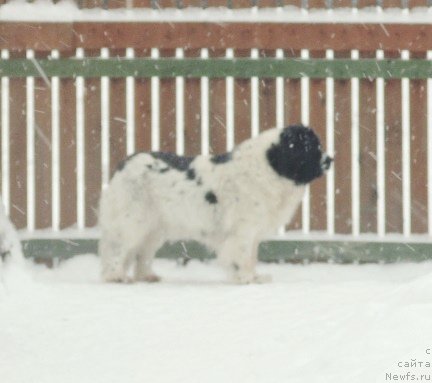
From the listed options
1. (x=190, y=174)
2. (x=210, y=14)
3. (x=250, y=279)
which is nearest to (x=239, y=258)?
(x=250, y=279)

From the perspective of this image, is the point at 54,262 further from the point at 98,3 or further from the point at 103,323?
the point at 103,323

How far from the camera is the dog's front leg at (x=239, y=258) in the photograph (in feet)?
20.2

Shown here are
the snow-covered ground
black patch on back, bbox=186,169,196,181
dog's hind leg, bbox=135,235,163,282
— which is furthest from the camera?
dog's hind leg, bbox=135,235,163,282

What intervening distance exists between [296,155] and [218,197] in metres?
0.55

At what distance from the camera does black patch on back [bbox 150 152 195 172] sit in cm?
634

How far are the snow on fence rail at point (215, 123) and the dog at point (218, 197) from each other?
89 cm

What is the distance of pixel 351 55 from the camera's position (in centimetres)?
724

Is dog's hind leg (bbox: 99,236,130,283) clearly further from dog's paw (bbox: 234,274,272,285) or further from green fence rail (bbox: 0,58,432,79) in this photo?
green fence rail (bbox: 0,58,432,79)

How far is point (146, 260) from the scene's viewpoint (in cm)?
654

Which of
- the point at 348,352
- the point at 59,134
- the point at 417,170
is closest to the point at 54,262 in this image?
the point at 59,134

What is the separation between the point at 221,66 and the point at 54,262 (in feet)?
5.96

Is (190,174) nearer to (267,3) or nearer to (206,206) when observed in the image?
(206,206)

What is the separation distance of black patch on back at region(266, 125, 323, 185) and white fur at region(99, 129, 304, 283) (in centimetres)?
4

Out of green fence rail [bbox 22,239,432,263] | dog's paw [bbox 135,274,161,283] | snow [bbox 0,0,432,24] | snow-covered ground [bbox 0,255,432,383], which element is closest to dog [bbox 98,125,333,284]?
dog's paw [bbox 135,274,161,283]
